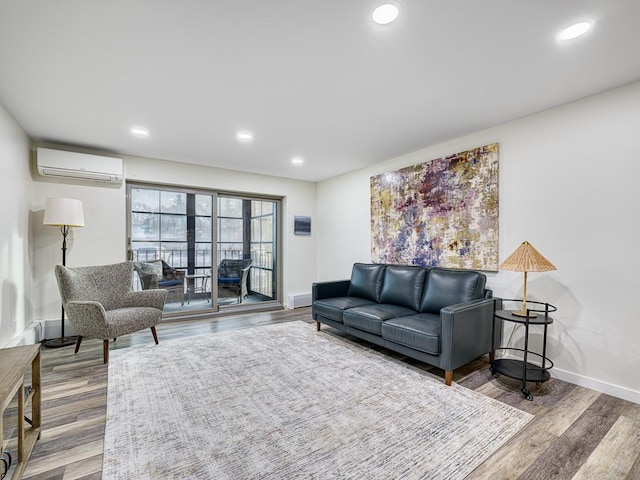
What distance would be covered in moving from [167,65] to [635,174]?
358 cm

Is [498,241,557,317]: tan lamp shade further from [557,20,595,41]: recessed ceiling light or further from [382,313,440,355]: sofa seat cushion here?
[557,20,595,41]: recessed ceiling light

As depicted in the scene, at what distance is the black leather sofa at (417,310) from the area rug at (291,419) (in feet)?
0.96

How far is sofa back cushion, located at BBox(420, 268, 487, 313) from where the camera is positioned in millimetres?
2980

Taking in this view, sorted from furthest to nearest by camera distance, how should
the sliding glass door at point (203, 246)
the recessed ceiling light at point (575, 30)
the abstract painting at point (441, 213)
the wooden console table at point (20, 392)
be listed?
1. the sliding glass door at point (203, 246)
2. the abstract painting at point (441, 213)
3. the recessed ceiling light at point (575, 30)
4. the wooden console table at point (20, 392)

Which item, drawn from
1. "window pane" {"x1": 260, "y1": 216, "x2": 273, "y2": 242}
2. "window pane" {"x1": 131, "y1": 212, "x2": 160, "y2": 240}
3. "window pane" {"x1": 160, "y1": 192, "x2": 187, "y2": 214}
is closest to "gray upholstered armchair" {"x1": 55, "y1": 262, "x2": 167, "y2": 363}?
"window pane" {"x1": 131, "y1": 212, "x2": 160, "y2": 240}

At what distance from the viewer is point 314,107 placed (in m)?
2.78

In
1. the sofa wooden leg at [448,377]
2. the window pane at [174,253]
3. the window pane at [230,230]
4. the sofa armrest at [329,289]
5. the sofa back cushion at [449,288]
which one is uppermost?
the window pane at [230,230]

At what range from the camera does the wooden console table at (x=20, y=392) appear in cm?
138

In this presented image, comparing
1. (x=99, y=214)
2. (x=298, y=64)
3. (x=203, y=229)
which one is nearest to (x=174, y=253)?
(x=203, y=229)

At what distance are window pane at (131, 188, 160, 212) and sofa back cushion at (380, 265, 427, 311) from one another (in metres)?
3.61

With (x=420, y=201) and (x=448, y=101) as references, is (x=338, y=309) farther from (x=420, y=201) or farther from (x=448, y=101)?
(x=448, y=101)

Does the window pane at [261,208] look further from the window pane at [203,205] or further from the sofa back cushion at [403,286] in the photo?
the sofa back cushion at [403,286]

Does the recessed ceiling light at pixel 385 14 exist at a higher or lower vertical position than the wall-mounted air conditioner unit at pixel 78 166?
higher

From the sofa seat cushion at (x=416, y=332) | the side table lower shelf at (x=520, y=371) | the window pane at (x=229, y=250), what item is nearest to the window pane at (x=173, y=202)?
the window pane at (x=229, y=250)
